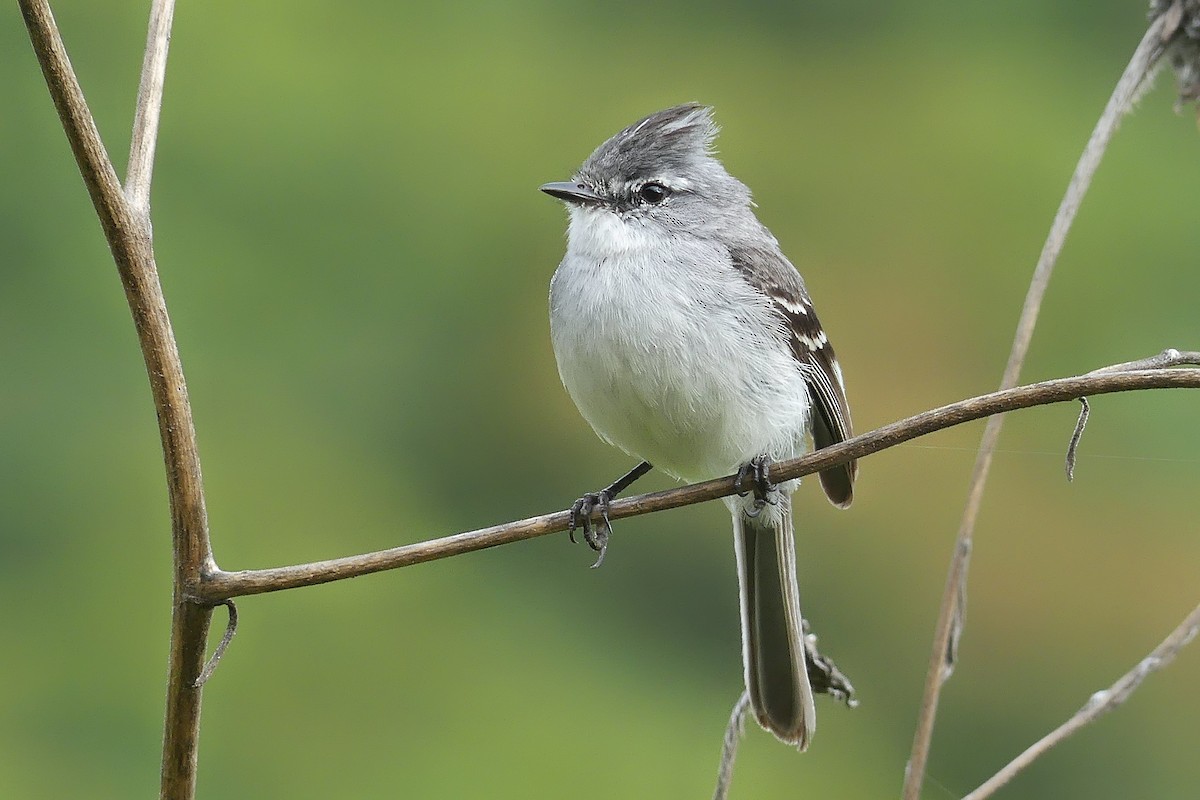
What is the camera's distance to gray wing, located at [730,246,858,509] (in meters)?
1.93

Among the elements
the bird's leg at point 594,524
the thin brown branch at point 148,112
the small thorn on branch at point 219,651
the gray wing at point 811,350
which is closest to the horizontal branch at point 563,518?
the small thorn on branch at point 219,651

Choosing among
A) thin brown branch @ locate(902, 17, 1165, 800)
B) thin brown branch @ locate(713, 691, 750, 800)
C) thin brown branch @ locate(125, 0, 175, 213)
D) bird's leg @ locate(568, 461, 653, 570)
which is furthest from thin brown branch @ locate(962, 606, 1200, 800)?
thin brown branch @ locate(125, 0, 175, 213)

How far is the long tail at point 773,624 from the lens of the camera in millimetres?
1820

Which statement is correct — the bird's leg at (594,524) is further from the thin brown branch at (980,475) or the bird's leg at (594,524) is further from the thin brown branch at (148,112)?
the thin brown branch at (148,112)

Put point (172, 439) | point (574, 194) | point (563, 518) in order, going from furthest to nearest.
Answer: point (574, 194) < point (563, 518) < point (172, 439)

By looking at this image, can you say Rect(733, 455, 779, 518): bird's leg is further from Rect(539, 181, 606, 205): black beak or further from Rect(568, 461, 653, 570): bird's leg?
Rect(539, 181, 606, 205): black beak

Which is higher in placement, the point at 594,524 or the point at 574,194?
the point at 574,194

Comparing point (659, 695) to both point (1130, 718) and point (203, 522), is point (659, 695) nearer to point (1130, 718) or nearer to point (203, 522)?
point (1130, 718)

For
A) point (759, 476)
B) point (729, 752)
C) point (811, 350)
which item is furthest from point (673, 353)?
point (729, 752)

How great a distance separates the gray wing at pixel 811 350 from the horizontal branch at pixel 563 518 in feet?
2.89

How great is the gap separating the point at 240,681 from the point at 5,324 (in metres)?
1.07

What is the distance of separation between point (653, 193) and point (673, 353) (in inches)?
16.1

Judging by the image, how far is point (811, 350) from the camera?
198 centimetres

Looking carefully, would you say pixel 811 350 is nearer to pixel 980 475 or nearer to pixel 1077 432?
pixel 980 475
